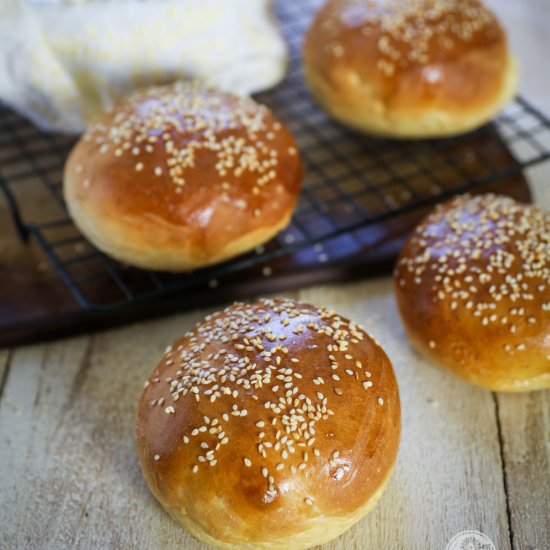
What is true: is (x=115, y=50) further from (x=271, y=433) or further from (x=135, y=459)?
(x=271, y=433)

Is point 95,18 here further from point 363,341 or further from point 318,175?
point 363,341

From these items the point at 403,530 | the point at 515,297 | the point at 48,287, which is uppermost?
the point at 48,287

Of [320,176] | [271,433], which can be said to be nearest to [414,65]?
[320,176]

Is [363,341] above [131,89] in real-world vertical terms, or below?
below

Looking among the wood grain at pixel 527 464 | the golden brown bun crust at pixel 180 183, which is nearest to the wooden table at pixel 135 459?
the wood grain at pixel 527 464

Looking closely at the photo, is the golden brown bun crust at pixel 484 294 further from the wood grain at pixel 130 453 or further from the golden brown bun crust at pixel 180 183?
the golden brown bun crust at pixel 180 183

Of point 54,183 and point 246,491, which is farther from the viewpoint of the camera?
point 54,183

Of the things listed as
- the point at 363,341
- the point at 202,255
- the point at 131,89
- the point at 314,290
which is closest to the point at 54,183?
the point at 131,89
